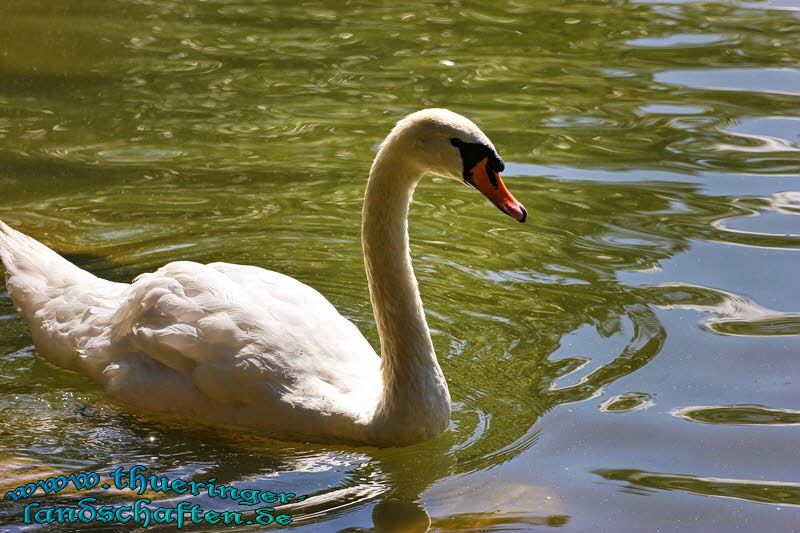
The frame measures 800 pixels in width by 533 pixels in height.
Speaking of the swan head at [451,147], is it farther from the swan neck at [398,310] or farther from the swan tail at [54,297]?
the swan tail at [54,297]

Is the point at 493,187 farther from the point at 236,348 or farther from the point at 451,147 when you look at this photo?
the point at 236,348

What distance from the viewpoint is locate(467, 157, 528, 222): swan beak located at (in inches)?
218

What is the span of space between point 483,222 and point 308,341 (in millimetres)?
2967

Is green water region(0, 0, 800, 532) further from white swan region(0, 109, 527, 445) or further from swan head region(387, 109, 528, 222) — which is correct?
swan head region(387, 109, 528, 222)

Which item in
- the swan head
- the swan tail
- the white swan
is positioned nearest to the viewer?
the swan head

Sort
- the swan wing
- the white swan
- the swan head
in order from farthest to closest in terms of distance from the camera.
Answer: the swan wing → the white swan → the swan head

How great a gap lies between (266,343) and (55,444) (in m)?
1.10

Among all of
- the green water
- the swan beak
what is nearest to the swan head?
the swan beak

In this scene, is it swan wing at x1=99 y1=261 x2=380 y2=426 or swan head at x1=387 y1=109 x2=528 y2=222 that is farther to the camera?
swan wing at x1=99 y1=261 x2=380 y2=426

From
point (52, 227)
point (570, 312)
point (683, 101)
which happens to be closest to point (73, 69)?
point (52, 227)

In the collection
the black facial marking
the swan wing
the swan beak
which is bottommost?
the swan wing

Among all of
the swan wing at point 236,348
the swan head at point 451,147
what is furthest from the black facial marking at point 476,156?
the swan wing at point 236,348

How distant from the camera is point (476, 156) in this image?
552 cm

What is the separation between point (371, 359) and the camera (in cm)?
622
